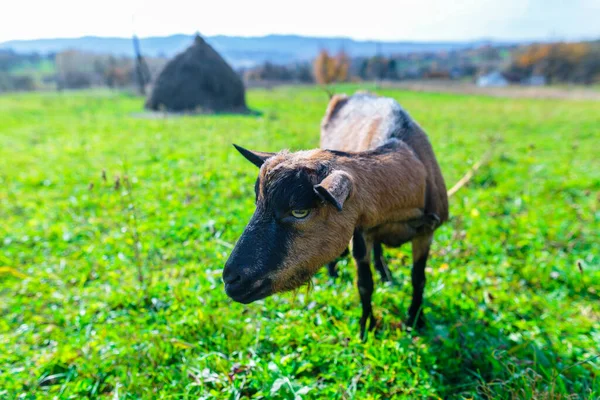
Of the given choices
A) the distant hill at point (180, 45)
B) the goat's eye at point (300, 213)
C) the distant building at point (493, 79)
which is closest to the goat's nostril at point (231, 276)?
the goat's eye at point (300, 213)

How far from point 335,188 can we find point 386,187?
83 cm

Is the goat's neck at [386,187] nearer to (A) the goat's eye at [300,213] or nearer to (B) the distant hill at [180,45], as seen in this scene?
(A) the goat's eye at [300,213]

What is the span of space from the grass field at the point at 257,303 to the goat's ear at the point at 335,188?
1.66m

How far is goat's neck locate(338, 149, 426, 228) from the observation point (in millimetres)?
2732

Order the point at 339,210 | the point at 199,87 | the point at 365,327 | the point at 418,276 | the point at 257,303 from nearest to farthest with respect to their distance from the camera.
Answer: the point at 339,210 → the point at 365,327 → the point at 418,276 → the point at 257,303 → the point at 199,87

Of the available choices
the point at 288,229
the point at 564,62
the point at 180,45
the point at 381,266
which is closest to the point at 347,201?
the point at 288,229

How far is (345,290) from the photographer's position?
4348 mm

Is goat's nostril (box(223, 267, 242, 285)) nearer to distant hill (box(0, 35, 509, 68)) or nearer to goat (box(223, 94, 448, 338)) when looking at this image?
goat (box(223, 94, 448, 338))

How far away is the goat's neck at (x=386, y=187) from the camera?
273 cm

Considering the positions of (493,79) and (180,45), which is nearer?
(180,45)

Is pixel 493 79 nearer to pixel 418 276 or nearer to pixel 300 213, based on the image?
pixel 418 276

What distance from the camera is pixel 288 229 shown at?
2408 mm

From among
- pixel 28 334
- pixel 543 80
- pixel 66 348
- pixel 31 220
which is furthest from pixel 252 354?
pixel 543 80

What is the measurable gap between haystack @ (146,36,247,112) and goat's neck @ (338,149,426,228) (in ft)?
51.8
